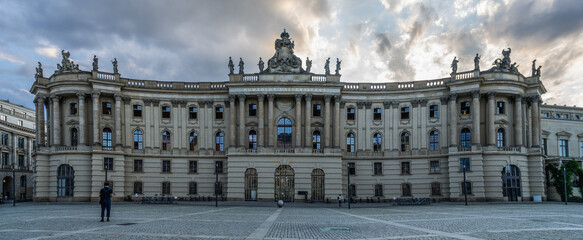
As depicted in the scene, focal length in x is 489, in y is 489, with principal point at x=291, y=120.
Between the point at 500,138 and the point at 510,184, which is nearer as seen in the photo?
the point at 510,184

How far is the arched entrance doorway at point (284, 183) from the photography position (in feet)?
213

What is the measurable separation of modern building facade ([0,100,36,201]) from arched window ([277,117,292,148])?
53.0m

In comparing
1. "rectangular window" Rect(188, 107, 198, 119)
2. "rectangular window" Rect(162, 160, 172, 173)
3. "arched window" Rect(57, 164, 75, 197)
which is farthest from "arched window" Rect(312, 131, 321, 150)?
"arched window" Rect(57, 164, 75, 197)

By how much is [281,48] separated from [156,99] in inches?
751

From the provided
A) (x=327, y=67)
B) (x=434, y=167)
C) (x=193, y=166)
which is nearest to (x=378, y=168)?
(x=434, y=167)

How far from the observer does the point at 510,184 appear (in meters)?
63.8

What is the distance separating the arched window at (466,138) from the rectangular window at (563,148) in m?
24.3

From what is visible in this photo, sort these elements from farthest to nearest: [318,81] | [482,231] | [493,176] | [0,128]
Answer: [0,128]
[318,81]
[493,176]
[482,231]

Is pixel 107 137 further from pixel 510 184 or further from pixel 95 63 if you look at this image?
pixel 510 184

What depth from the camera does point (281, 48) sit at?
225 feet

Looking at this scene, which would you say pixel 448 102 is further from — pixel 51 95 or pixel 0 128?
pixel 0 128

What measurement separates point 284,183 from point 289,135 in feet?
22.6

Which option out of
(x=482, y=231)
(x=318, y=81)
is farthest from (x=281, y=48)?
(x=482, y=231)

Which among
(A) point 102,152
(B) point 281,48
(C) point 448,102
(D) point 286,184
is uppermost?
(B) point 281,48
